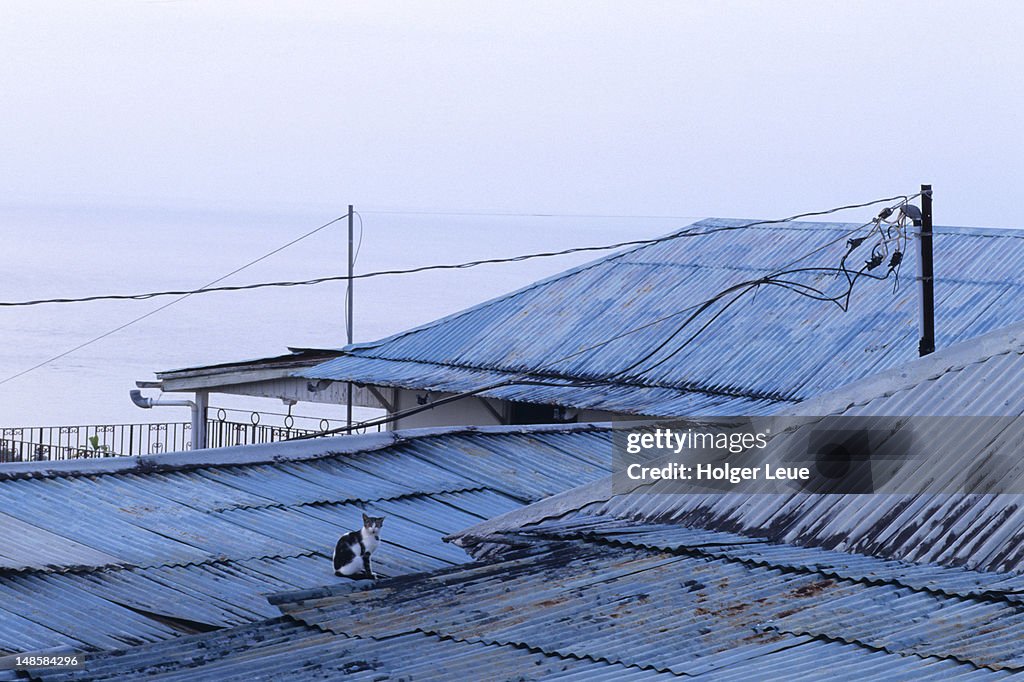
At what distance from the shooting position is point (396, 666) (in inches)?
287

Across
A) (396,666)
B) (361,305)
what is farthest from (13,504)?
(361,305)

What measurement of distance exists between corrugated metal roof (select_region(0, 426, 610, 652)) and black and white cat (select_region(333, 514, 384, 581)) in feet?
0.58

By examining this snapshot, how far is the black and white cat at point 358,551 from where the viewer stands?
10234mm

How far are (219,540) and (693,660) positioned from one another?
16.9ft

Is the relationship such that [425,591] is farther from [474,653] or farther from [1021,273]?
[1021,273]

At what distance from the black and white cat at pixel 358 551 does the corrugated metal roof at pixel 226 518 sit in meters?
0.18

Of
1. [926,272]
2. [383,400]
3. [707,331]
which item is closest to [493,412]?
[383,400]

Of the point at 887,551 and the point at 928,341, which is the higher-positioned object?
the point at 928,341

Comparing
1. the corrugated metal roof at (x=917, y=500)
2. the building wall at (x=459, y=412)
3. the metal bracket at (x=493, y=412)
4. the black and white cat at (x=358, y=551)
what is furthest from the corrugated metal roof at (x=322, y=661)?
the metal bracket at (x=493, y=412)

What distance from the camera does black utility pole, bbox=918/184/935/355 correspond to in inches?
581

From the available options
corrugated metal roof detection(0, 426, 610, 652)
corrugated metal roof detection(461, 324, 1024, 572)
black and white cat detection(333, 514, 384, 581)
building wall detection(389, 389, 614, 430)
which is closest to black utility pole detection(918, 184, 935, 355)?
corrugated metal roof detection(0, 426, 610, 652)

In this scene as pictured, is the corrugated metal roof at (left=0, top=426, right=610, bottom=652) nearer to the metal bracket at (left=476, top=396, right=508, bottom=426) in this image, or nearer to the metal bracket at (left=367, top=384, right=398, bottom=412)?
the metal bracket at (left=476, top=396, right=508, bottom=426)

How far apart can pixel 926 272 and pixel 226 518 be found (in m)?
7.38

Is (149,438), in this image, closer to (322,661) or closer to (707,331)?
(707,331)
